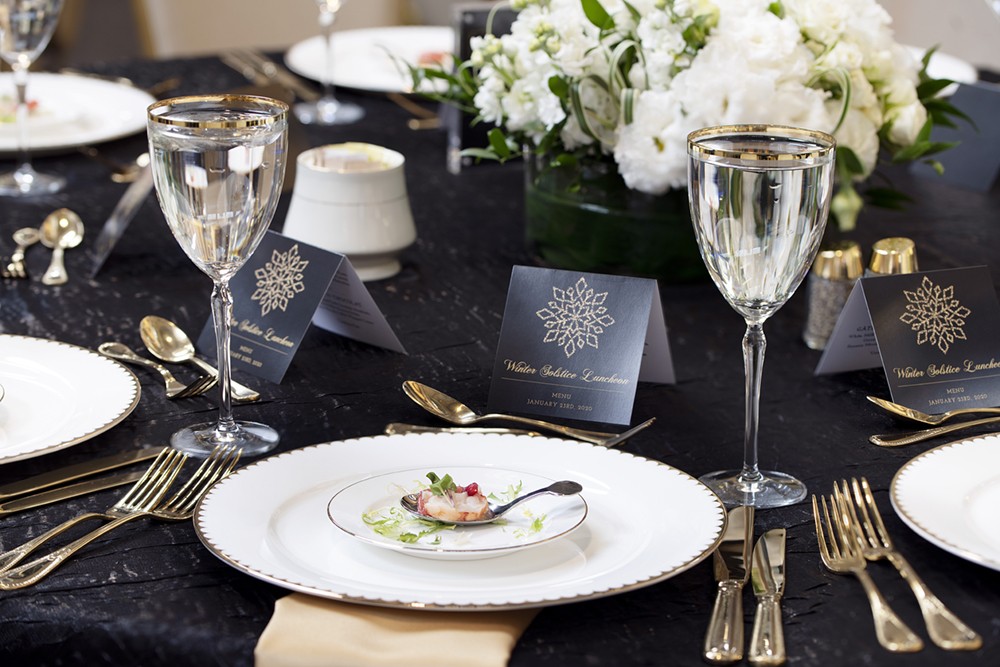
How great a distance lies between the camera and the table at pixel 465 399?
73 centimetres

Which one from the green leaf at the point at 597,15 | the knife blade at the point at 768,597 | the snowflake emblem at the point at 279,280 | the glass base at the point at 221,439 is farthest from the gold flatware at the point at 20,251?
the knife blade at the point at 768,597

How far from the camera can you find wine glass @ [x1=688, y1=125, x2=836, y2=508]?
2.62ft

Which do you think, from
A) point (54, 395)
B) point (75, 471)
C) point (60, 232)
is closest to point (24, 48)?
point (60, 232)

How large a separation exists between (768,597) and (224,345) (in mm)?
473

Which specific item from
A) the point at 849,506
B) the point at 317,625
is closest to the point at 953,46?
the point at 849,506

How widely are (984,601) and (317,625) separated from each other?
41 centimetres

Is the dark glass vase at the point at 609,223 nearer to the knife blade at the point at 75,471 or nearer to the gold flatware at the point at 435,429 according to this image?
the gold flatware at the point at 435,429

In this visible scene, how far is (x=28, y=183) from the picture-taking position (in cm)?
172

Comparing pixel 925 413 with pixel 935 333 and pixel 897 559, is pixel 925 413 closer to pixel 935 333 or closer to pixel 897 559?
pixel 935 333

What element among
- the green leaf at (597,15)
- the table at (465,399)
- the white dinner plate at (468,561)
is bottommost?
the table at (465,399)

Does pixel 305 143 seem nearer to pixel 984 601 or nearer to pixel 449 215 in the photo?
pixel 449 215

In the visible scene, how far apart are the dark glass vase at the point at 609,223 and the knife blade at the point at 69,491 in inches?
23.0

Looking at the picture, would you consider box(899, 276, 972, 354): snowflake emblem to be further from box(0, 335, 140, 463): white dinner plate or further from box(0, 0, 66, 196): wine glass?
box(0, 0, 66, 196): wine glass

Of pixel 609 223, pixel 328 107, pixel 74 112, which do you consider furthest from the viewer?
pixel 328 107
